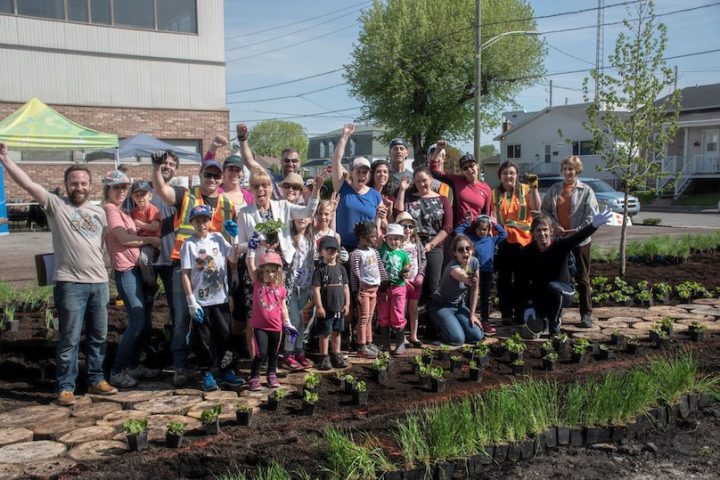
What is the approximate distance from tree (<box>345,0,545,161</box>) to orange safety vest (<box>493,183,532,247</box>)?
30390 millimetres

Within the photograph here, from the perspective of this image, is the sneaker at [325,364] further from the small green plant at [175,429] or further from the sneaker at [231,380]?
the small green plant at [175,429]

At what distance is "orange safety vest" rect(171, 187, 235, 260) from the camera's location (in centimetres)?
532

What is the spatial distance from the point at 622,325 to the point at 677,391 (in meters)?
2.76

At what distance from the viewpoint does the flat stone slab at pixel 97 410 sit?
4.66m

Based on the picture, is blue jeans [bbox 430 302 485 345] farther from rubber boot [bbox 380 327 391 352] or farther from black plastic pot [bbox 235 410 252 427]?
black plastic pot [bbox 235 410 252 427]

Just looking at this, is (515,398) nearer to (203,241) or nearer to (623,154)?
(203,241)

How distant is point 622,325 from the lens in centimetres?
727

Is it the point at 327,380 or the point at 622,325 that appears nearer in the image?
the point at 327,380

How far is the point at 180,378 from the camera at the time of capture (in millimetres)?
5328

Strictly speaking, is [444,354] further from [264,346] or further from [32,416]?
[32,416]

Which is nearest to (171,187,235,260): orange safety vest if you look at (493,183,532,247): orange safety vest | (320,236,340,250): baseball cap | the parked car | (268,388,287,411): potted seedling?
(320,236,340,250): baseball cap

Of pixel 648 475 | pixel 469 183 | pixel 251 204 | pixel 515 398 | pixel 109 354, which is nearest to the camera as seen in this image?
pixel 648 475

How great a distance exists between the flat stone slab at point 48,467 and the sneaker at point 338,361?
2.43m

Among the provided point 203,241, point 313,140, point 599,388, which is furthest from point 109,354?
point 313,140
